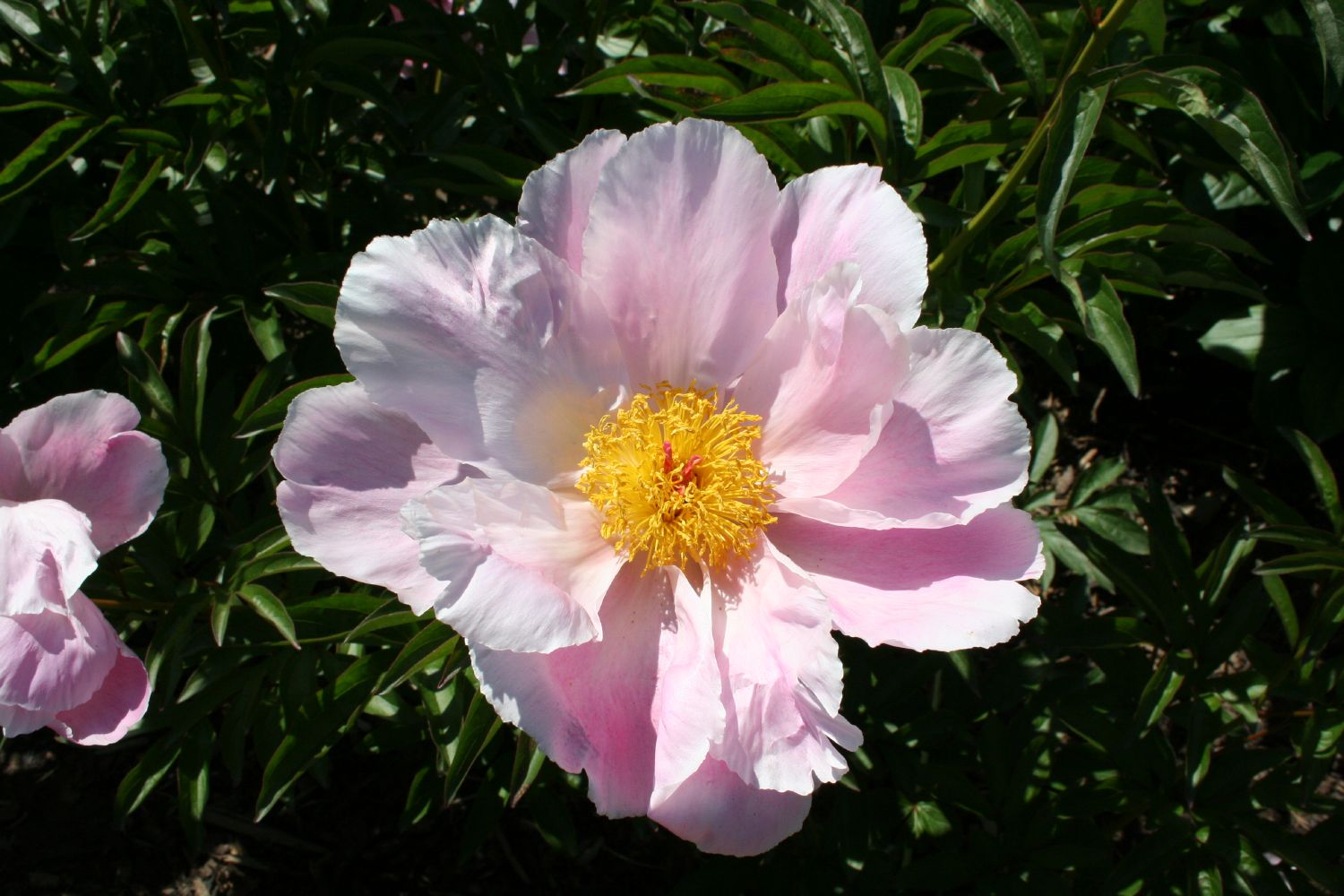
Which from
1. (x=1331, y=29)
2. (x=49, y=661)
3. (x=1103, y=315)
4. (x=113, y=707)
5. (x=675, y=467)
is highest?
(x=1331, y=29)

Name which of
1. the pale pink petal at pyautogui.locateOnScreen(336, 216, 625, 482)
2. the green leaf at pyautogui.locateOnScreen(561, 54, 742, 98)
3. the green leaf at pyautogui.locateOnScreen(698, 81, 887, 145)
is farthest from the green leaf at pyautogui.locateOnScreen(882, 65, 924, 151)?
the pale pink petal at pyautogui.locateOnScreen(336, 216, 625, 482)

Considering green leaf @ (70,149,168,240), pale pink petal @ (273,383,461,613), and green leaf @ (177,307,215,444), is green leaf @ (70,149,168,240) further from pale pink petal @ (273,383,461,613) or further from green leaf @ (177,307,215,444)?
pale pink petal @ (273,383,461,613)

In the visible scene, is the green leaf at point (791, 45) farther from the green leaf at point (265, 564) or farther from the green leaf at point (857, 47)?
the green leaf at point (265, 564)

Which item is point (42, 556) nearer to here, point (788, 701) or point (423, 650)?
point (423, 650)

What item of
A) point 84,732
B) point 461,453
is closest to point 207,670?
point 84,732

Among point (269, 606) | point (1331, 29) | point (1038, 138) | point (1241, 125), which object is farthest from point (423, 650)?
point (1331, 29)

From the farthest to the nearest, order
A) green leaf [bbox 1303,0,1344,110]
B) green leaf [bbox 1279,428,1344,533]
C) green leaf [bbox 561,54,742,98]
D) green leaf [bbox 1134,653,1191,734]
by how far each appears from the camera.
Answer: green leaf [bbox 1279,428,1344,533], green leaf [bbox 1134,653,1191,734], green leaf [bbox 561,54,742,98], green leaf [bbox 1303,0,1344,110]

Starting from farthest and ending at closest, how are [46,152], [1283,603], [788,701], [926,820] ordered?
[926,820]
[1283,603]
[46,152]
[788,701]
